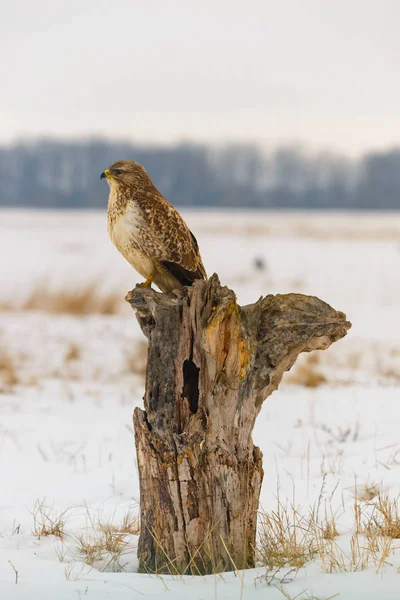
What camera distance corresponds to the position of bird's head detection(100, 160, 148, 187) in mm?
4398

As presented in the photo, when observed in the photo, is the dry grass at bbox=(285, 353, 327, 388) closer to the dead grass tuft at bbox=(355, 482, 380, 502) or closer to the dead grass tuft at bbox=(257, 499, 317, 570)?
the dead grass tuft at bbox=(355, 482, 380, 502)

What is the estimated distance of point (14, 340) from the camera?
10102mm

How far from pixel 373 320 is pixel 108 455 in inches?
324

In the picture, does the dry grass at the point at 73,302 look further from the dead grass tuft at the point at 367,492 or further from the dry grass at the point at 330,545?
the dry grass at the point at 330,545

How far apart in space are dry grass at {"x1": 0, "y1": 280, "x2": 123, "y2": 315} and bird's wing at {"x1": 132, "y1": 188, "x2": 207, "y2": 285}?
25.2 feet

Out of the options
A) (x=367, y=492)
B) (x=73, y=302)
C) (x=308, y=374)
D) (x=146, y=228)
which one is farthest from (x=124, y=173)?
(x=73, y=302)

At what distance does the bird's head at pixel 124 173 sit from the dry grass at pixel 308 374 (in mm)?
4323

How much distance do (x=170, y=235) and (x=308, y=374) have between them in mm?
4259

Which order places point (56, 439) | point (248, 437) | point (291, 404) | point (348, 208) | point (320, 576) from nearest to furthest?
point (320, 576), point (248, 437), point (56, 439), point (291, 404), point (348, 208)

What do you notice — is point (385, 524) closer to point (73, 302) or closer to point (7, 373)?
point (7, 373)

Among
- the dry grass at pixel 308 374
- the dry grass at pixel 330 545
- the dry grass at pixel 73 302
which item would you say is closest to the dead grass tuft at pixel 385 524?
the dry grass at pixel 330 545

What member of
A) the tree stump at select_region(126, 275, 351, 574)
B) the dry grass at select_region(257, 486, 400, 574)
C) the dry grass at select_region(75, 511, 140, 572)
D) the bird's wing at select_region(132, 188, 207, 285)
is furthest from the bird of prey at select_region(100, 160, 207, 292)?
the dry grass at select_region(257, 486, 400, 574)

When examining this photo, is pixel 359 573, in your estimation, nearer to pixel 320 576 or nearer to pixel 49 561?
pixel 320 576

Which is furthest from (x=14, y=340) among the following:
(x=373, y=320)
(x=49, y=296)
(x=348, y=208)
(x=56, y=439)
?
(x=348, y=208)
